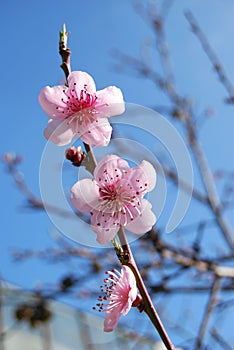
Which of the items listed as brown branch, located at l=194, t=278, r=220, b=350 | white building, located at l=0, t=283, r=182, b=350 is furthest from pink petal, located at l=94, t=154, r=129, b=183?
white building, located at l=0, t=283, r=182, b=350

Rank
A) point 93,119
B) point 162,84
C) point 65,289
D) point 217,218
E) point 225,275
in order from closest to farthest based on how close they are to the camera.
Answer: point 93,119, point 225,275, point 65,289, point 217,218, point 162,84

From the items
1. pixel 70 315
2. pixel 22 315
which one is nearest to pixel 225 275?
pixel 22 315

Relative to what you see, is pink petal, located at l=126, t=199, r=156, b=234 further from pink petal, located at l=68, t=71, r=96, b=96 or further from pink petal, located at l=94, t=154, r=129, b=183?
pink petal, located at l=68, t=71, r=96, b=96

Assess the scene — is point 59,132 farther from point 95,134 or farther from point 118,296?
point 118,296

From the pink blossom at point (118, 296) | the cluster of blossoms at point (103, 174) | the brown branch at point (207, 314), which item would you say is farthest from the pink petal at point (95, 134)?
the brown branch at point (207, 314)

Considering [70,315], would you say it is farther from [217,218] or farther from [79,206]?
[79,206]

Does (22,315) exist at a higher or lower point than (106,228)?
lower

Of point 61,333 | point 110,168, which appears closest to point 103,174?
point 110,168
